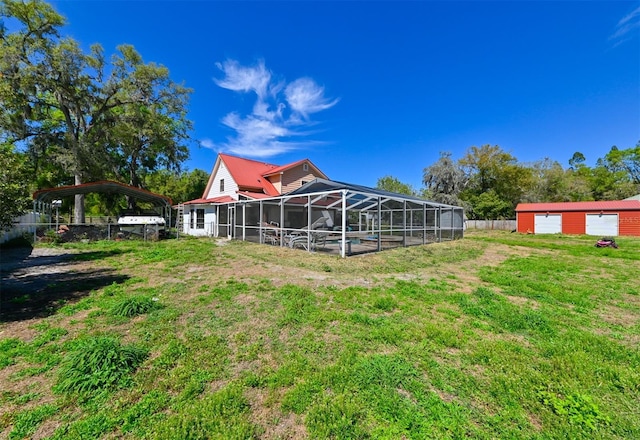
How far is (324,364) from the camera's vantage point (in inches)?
109

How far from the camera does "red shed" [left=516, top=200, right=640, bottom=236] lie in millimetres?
19750

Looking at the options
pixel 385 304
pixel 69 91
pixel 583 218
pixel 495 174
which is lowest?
pixel 385 304

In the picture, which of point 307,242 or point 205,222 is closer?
point 307,242

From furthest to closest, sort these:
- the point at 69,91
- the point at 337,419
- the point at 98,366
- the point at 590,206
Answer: the point at 590,206 → the point at 69,91 → the point at 98,366 → the point at 337,419

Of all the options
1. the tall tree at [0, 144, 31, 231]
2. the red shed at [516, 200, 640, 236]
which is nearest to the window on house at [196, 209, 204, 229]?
the tall tree at [0, 144, 31, 231]

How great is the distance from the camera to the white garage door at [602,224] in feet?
66.2

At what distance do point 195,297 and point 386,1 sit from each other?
1372cm

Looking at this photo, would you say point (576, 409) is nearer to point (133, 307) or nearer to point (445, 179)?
point (133, 307)

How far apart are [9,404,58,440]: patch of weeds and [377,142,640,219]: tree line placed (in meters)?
34.5

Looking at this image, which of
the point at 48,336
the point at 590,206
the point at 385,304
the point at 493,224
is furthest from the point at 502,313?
the point at 493,224

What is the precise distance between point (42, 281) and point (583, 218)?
33.1 m

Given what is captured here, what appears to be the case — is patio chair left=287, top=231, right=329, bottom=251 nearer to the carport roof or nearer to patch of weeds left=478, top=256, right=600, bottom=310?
patch of weeds left=478, top=256, right=600, bottom=310

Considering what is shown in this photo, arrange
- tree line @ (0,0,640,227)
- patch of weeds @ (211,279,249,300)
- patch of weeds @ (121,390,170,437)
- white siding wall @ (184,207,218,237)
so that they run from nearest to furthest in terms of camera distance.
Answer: patch of weeds @ (121,390,170,437)
patch of weeds @ (211,279,249,300)
tree line @ (0,0,640,227)
white siding wall @ (184,207,218,237)

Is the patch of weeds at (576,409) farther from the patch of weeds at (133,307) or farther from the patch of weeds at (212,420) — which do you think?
the patch of weeds at (133,307)
